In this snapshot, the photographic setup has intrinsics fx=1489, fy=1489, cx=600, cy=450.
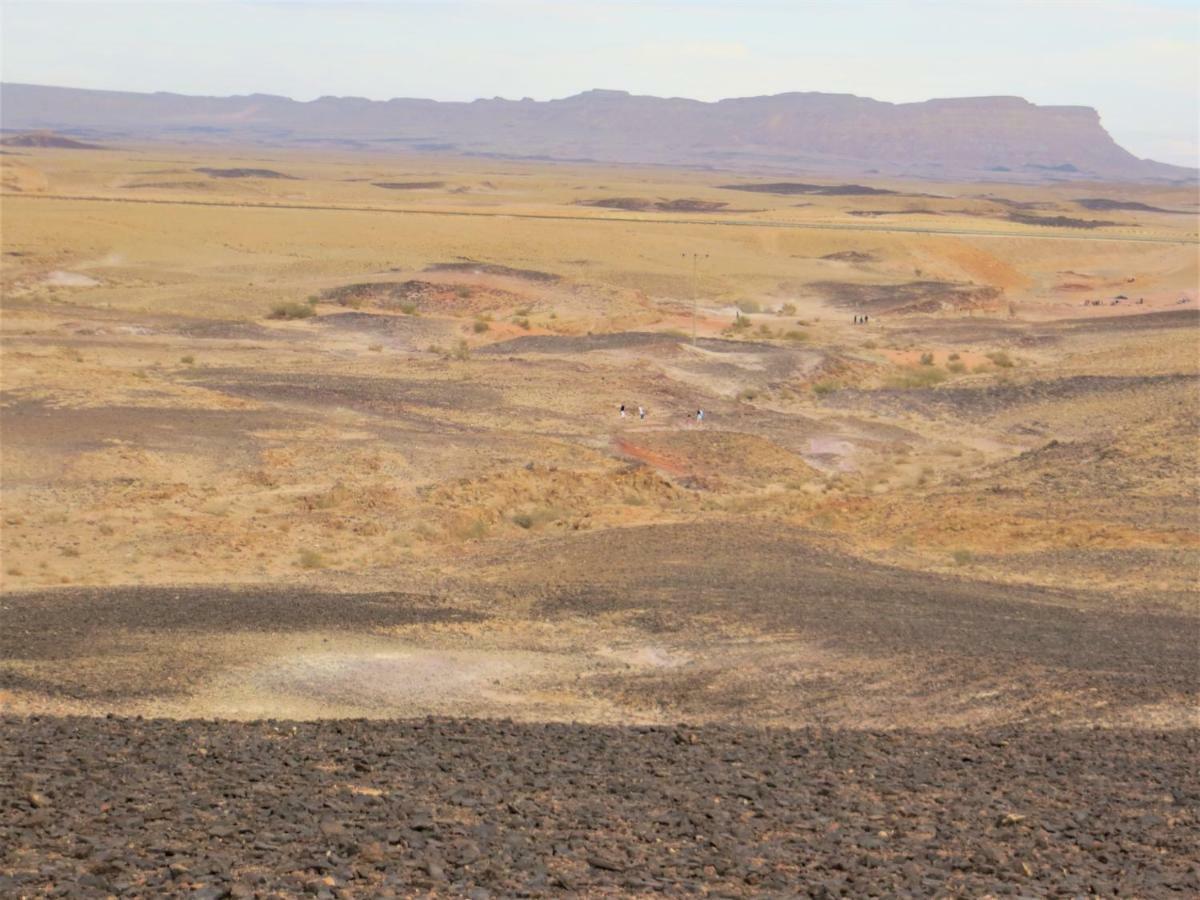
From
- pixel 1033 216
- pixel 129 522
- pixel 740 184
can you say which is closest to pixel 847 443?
pixel 129 522

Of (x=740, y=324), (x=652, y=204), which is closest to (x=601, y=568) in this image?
(x=740, y=324)

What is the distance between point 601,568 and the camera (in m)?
20.8

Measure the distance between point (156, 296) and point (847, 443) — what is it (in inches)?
1261

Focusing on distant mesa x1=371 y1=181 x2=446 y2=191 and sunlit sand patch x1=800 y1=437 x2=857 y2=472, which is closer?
sunlit sand patch x1=800 y1=437 x2=857 y2=472

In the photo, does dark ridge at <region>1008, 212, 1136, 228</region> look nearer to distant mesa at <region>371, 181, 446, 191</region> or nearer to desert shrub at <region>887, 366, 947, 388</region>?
distant mesa at <region>371, 181, 446, 191</region>

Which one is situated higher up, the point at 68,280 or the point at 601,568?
the point at 68,280

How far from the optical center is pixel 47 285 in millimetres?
59531

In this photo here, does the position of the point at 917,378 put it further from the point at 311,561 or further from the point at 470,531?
the point at 311,561

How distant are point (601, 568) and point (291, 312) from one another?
36.0m

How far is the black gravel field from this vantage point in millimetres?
8781

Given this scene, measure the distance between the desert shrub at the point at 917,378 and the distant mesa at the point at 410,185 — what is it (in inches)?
4273

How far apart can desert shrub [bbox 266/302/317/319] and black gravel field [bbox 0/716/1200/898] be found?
140ft

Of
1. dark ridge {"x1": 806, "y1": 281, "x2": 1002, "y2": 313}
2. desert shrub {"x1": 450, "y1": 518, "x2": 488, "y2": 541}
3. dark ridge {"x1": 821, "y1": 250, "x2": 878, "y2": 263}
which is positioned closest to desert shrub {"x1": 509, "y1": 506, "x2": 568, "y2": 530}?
desert shrub {"x1": 450, "y1": 518, "x2": 488, "y2": 541}

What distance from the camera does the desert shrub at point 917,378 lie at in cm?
4625
